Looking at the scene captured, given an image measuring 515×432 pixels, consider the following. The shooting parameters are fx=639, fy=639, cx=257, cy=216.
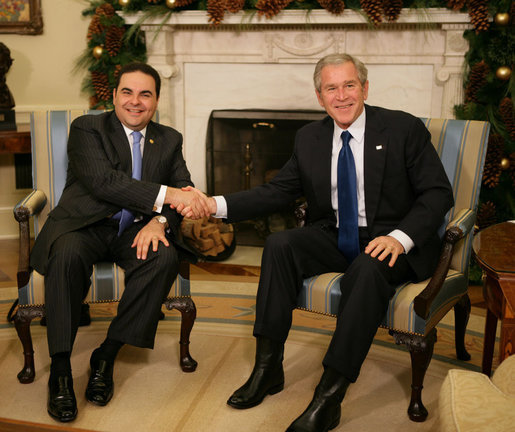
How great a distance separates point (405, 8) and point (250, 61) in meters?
1.06

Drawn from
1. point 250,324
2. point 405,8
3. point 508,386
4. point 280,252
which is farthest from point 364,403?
point 405,8

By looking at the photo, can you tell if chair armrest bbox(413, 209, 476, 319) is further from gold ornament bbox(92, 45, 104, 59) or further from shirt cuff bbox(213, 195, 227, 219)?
gold ornament bbox(92, 45, 104, 59)

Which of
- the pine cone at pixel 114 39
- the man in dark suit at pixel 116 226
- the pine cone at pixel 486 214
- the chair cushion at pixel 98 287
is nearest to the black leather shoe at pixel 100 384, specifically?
the man in dark suit at pixel 116 226

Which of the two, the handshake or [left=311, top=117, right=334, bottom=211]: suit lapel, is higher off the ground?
[left=311, top=117, right=334, bottom=211]: suit lapel

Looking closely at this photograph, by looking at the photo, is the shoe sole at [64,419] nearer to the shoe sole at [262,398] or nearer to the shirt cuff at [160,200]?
the shoe sole at [262,398]

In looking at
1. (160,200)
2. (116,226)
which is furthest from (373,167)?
(116,226)

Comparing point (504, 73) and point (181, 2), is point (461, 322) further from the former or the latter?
point (181, 2)

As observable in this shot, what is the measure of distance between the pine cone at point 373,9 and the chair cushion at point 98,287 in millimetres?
2239

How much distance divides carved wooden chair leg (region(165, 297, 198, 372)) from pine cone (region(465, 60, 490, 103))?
7.09 ft

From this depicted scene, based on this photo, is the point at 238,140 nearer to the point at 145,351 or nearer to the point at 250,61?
the point at 250,61

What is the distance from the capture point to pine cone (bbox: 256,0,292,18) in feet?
12.6

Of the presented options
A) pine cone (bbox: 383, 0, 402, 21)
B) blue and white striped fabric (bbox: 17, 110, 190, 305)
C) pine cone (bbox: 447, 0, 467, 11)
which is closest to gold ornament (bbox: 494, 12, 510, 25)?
pine cone (bbox: 447, 0, 467, 11)

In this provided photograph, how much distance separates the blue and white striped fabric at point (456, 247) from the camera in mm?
2146

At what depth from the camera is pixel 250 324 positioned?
3.04 meters
